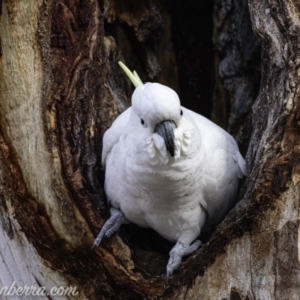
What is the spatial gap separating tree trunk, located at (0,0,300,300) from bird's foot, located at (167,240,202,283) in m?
0.03

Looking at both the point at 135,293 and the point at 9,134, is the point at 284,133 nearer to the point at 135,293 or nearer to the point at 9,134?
the point at 135,293

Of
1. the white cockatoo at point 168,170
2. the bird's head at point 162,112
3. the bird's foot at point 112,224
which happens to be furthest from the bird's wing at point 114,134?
the bird's head at point 162,112

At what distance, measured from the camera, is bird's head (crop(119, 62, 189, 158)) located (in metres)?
1.83

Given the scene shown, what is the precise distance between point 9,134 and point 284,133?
3.62 ft

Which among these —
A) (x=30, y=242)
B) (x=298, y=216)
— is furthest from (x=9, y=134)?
(x=298, y=216)

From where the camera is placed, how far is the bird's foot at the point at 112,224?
6.95 feet

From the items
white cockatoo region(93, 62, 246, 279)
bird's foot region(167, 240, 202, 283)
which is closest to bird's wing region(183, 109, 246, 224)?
white cockatoo region(93, 62, 246, 279)

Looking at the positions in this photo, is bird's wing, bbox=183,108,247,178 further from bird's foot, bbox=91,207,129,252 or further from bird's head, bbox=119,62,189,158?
bird's foot, bbox=91,207,129,252

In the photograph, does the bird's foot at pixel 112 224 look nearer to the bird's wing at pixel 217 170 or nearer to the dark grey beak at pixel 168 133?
the bird's wing at pixel 217 170

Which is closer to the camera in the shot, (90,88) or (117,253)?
(117,253)

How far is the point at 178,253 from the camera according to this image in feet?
7.17

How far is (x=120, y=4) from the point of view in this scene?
2.72 m

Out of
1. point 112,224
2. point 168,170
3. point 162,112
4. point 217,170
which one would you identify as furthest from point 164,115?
point 112,224

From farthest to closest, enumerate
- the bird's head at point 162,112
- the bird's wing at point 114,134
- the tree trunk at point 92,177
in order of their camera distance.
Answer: the bird's wing at point 114,134
the tree trunk at point 92,177
the bird's head at point 162,112
